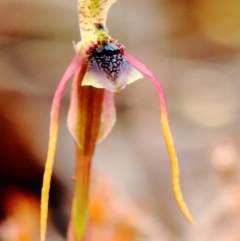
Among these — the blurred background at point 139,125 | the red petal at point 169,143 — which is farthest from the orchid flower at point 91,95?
the blurred background at point 139,125

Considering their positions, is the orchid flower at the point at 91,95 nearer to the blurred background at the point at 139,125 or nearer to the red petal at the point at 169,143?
the red petal at the point at 169,143

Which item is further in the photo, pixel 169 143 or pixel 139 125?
pixel 139 125

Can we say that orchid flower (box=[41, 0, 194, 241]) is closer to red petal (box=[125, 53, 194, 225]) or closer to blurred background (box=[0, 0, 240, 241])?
red petal (box=[125, 53, 194, 225])

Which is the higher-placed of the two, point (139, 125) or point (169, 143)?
point (169, 143)

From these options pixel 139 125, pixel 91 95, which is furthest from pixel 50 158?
pixel 139 125

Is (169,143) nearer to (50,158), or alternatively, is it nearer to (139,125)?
(50,158)

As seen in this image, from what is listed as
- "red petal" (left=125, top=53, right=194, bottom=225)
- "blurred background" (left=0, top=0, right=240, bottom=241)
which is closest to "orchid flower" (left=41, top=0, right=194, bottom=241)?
"red petal" (left=125, top=53, right=194, bottom=225)

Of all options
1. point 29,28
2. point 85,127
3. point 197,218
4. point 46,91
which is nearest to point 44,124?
point 46,91
